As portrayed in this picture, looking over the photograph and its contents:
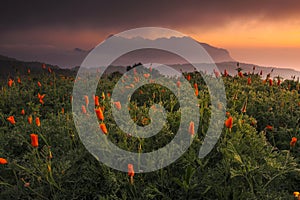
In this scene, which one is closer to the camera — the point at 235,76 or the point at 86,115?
the point at 86,115

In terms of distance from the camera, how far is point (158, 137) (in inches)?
150

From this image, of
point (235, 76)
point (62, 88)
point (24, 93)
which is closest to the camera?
point (24, 93)

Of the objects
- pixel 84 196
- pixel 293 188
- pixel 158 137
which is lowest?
pixel 84 196

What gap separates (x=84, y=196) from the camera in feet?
10.9

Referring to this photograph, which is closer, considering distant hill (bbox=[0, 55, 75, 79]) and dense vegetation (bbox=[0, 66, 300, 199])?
dense vegetation (bbox=[0, 66, 300, 199])

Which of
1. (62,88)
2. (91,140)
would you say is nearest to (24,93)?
(62,88)

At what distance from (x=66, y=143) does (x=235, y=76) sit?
5.35 meters

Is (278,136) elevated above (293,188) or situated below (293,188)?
above

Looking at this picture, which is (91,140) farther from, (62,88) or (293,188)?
(62,88)

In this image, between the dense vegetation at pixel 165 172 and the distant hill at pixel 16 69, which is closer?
the dense vegetation at pixel 165 172

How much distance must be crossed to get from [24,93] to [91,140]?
12.8 feet

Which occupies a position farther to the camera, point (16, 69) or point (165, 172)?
point (16, 69)

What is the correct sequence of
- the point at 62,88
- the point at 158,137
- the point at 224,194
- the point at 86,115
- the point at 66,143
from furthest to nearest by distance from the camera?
1. the point at 62,88
2. the point at 86,115
3. the point at 66,143
4. the point at 158,137
5. the point at 224,194

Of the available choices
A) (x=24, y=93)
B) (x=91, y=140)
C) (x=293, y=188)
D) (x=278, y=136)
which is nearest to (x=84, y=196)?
(x=91, y=140)
